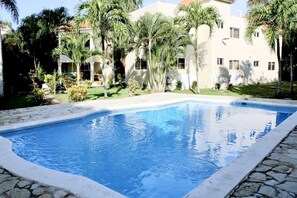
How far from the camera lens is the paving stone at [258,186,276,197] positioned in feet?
15.2

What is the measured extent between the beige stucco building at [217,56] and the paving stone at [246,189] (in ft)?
65.0

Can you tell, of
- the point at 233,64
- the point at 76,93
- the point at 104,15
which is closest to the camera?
the point at 76,93

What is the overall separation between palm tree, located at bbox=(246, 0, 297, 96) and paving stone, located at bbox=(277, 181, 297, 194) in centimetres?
1446

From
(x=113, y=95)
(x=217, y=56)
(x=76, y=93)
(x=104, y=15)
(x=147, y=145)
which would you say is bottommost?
(x=147, y=145)

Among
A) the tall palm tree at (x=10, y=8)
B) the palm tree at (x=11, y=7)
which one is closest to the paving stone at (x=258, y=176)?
the tall palm tree at (x=10, y=8)

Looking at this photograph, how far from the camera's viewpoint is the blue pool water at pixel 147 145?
688 cm

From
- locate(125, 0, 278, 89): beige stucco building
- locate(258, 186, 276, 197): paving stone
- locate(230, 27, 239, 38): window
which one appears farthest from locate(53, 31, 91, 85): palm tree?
locate(230, 27, 239, 38): window

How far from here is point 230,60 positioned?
28.2 metres

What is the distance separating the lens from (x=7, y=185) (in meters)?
5.11

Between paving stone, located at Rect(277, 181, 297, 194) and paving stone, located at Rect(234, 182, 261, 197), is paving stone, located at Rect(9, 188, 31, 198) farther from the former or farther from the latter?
paving stone, located at Rect(277, 181, 297, 194)

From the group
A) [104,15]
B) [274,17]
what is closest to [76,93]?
[104,15]

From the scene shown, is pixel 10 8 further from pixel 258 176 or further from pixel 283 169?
pixel 283 169

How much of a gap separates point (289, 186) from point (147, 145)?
17.5 feet

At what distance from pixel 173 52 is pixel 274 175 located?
17.2 meters
